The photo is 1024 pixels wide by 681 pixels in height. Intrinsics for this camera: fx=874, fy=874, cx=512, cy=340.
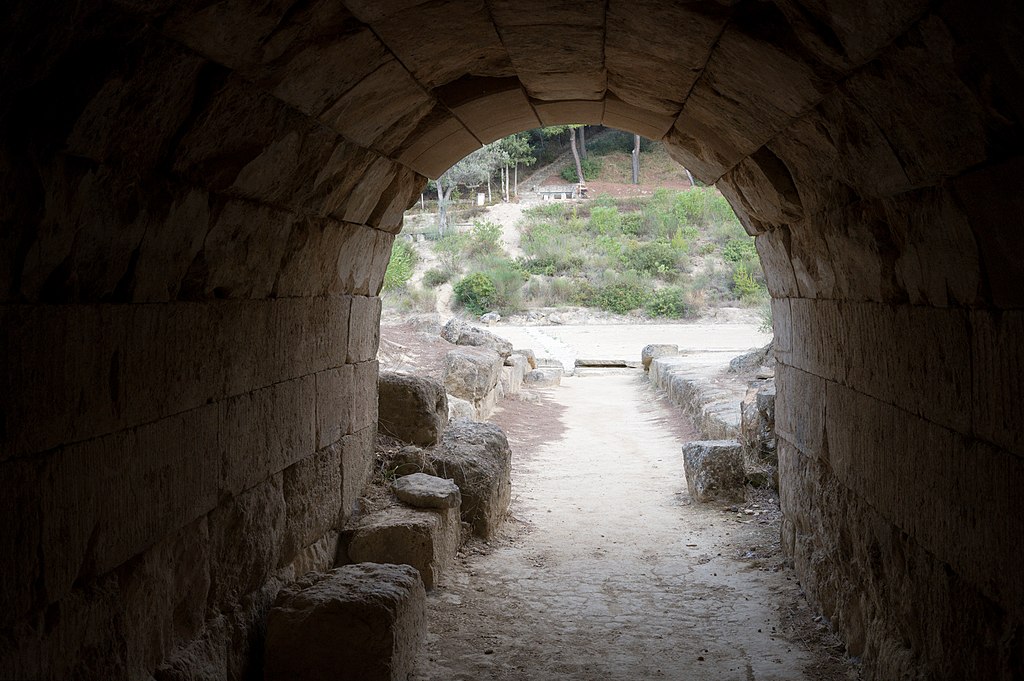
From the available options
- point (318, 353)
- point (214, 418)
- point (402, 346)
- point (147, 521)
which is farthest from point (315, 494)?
point (402, 346)

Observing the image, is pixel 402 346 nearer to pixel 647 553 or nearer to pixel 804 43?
pixel 647 553

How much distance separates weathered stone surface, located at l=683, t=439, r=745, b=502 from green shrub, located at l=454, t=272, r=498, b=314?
22.7 metres

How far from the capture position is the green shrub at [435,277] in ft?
109

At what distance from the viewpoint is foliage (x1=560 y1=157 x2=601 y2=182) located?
161 feet

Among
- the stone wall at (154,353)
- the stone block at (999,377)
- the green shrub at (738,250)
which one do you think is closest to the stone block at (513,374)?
the stone wall at (154,353)

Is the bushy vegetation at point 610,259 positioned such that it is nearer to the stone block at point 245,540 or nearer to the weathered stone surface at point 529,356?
the weathered stone surface at point 529,356

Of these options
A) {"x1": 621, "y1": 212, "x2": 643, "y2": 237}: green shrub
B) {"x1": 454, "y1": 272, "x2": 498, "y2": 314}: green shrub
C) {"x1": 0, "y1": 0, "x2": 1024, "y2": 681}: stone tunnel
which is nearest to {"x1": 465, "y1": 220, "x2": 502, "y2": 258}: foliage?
{"x1": 454, "y1": 272, "x2": 498, "y2": 314}: green shrub

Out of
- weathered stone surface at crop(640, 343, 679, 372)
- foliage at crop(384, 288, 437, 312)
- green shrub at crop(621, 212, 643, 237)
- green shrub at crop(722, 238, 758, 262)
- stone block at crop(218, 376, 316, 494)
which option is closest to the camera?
stone block at crop(218, 376, 316, 494)

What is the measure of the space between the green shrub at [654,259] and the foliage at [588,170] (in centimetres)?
1554

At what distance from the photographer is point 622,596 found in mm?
5785

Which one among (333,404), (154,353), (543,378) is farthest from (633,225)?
(154,353)

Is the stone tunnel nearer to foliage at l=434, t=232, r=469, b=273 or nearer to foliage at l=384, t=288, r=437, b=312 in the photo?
foliage at l=384, t=288, r=437, b=312

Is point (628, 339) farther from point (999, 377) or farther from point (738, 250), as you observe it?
point (999, 377)

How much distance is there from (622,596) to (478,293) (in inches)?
1004
